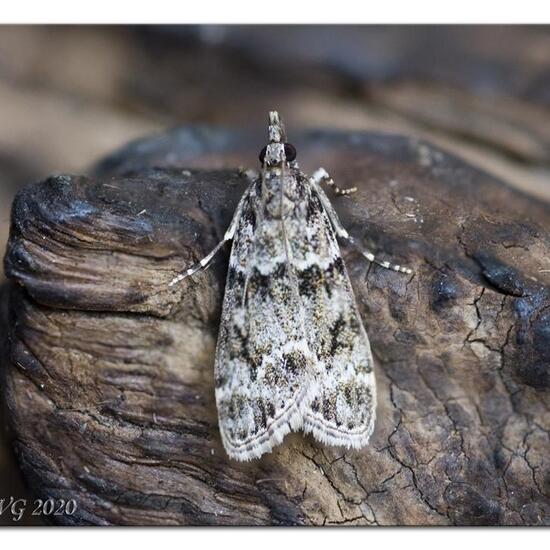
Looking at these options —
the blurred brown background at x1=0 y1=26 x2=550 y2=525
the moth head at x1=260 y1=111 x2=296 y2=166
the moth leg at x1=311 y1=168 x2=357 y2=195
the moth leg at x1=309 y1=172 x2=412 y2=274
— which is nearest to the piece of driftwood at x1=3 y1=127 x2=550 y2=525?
the moth leg at x1=309 y1=172 x2=412 y2=274

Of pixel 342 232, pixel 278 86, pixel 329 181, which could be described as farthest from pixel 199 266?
pixel 278 86

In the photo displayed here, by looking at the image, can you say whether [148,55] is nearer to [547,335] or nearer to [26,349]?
[26,349]

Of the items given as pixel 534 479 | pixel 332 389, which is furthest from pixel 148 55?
pixel 534 479

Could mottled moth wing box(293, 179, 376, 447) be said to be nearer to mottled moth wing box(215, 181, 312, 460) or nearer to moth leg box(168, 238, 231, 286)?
mottled moth wing box(215, 181, 312, 460)

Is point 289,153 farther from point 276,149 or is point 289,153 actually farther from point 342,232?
point 342,232

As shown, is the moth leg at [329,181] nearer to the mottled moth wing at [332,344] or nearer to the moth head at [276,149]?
the moth head at [276,149]

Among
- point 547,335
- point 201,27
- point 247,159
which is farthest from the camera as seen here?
point 201,27

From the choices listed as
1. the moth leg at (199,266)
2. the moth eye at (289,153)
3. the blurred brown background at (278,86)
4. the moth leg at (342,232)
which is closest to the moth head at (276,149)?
the moth eye at (289,153)

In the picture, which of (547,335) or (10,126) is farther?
(10,126)
